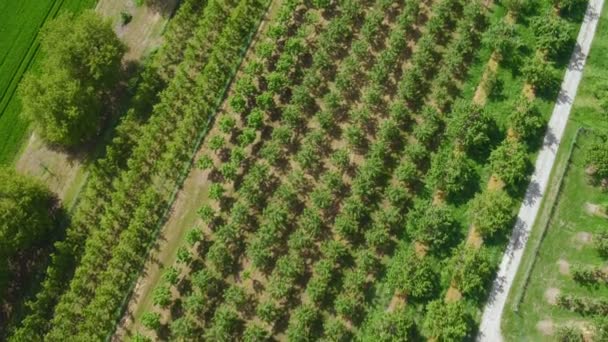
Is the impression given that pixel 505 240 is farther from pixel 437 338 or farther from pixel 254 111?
pixel 254 111

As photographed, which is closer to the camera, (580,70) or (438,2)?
(580,70)

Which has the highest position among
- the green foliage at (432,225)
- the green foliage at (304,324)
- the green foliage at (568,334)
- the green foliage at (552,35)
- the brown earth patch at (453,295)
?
the green foliage at (552,35)

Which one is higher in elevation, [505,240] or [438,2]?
[438,2]

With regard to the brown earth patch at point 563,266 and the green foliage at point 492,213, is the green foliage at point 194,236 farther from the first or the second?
the brown earth patch at point 563,266

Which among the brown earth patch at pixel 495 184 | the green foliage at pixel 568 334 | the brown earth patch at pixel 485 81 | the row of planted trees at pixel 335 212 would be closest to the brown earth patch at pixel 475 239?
the brown earth patch at pixel 495 184

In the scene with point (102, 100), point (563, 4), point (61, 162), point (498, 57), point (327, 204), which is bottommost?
point (61, 162)

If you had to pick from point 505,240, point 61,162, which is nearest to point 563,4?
point 505,240
